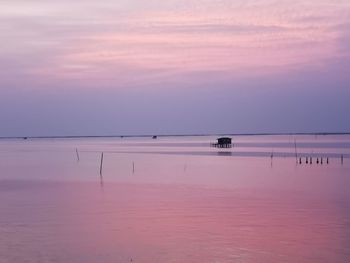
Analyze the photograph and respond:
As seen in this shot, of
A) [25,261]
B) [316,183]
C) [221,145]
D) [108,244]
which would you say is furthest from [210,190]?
[221,145]

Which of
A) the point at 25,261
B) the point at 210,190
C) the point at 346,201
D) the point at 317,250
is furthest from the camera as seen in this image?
the point at 210,190

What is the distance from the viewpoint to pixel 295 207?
98.9 ft

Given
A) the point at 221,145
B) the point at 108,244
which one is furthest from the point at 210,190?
the point at 221,145

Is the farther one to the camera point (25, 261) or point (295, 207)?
point (295, 207)

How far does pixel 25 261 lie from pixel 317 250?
31.9ft

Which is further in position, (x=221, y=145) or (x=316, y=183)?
(x=221, y=145)

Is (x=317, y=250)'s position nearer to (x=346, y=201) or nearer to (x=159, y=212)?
(x=159, y=212)

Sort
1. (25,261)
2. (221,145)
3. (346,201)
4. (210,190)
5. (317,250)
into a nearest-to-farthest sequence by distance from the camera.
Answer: (25,261)
(317,250)
(346,201)
(210,190)
(221,145)

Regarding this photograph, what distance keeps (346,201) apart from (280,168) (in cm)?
2621

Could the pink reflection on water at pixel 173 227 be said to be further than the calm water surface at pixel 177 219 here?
No

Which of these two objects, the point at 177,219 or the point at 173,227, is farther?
the point at 177,219

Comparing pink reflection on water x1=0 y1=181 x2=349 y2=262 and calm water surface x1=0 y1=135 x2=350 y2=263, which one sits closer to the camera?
pink reflection on water x1=0 y1=181 x2=349 y2=262

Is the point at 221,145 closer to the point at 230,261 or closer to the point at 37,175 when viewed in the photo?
the point at 37,175

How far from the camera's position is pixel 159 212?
28.7 m
